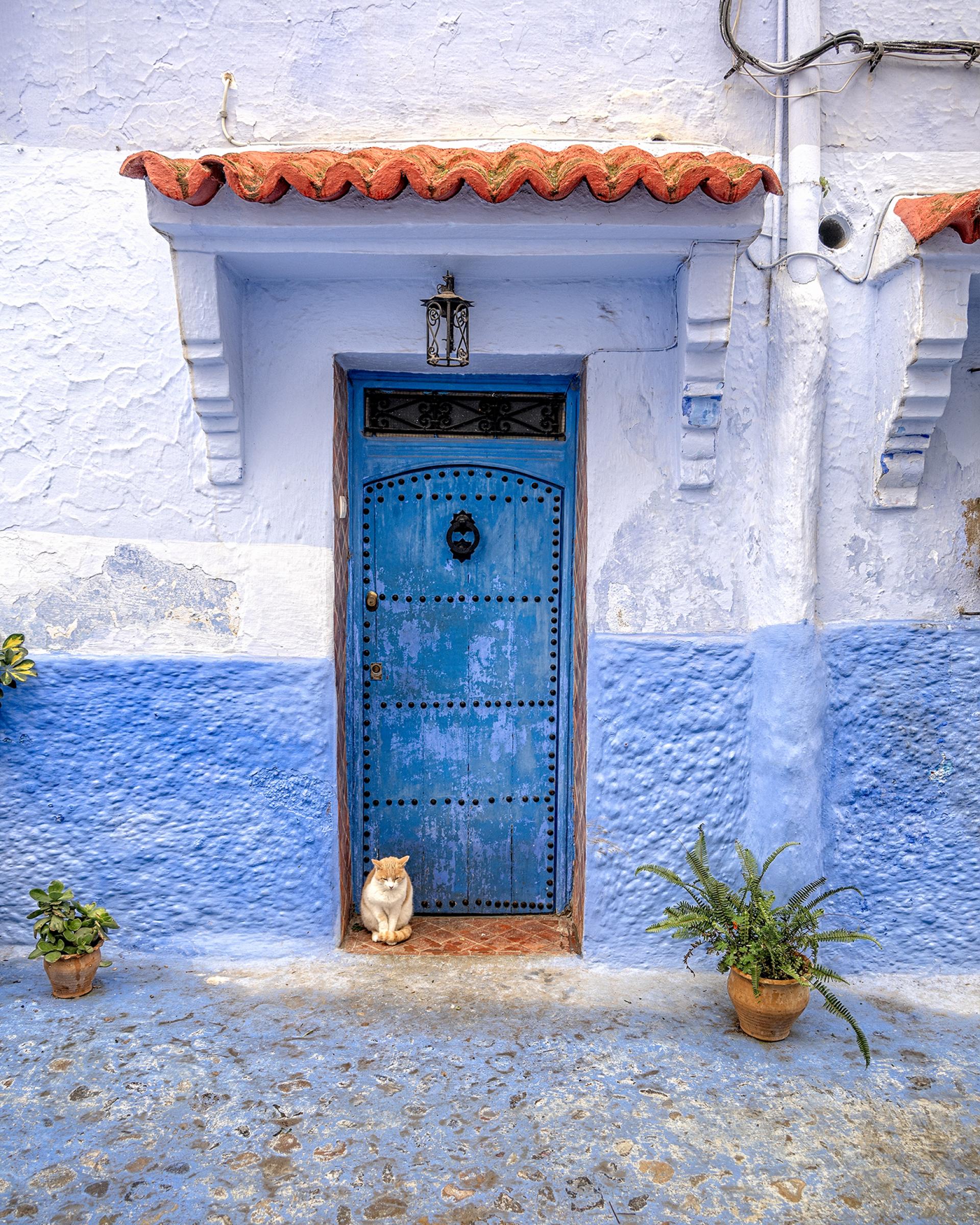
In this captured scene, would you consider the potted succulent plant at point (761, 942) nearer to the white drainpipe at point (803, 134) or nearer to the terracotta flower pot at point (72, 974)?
the terracotta flower pot at point (72, 974)

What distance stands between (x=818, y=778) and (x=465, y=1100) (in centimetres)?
189

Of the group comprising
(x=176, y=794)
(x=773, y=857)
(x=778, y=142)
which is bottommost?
(x=773, y=857)

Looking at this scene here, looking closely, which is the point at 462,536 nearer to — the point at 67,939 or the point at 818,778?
the point at 818,778

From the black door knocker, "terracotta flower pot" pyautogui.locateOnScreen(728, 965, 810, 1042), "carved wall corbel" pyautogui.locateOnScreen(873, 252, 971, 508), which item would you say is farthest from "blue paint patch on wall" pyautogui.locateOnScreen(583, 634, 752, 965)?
"carved wall corbel" pyautogui.locateOnScreen(873, 252, 971, 508)

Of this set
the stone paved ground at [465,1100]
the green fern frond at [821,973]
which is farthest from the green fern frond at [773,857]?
the stone paved ground at [465,1100]

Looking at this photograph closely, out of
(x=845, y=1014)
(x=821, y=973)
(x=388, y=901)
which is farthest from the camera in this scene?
(x=388, y=901)

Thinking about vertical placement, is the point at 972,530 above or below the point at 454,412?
below

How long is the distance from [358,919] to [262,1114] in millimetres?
1320

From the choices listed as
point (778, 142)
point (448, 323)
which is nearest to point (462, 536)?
point (448, 323)

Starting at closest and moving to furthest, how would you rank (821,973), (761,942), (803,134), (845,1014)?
(845,1014), (821,973), (761,942), (803,134)

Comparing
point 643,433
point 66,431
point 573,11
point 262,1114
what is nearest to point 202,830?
point 262,1114

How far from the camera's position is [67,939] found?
3.35 m

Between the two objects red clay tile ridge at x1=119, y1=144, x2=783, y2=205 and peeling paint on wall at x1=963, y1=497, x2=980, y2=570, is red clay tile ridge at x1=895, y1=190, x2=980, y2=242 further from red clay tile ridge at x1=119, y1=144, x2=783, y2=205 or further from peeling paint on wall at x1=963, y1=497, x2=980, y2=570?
peeling paint on wall at x1=963, y1=497, x2=980, y2=570

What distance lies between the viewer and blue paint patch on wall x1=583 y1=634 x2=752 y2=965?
12.2ft
